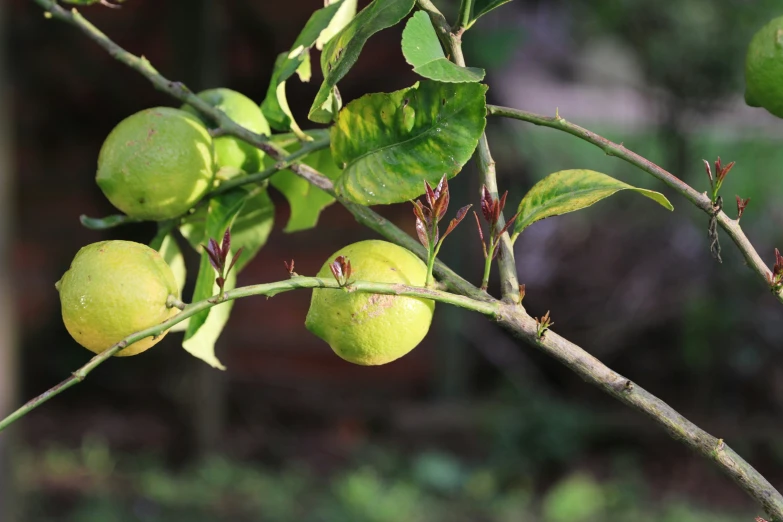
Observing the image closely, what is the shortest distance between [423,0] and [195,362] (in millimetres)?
2323

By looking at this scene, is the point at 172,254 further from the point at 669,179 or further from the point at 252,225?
the point at 669,179

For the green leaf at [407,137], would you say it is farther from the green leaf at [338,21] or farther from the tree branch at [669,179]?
the green leaf at [338,21]

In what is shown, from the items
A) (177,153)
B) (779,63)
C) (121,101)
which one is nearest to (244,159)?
(177,153)

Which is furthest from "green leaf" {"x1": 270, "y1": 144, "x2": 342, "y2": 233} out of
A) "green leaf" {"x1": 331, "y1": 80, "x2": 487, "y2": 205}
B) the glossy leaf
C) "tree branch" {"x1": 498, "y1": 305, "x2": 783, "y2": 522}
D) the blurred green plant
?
the blurred green plant

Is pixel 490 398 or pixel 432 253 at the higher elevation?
pixel 490 398

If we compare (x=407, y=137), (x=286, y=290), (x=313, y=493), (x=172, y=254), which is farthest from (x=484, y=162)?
(x=313, y=493)

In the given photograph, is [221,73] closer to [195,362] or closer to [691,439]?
[195,362]

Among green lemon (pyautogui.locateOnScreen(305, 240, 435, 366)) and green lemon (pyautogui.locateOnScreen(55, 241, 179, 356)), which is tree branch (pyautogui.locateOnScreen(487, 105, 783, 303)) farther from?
green lemon (pyautogui.locateOnScreen(55, 241, 179, 356))

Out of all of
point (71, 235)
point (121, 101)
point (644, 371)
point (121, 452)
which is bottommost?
point (121, 452)

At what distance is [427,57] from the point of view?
1.28ft

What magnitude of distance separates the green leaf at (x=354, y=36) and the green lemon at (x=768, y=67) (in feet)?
0.72

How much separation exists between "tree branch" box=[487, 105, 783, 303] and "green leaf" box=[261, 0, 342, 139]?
14cm

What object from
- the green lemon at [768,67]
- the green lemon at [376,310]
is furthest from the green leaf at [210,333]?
the green lemon at [768,67]

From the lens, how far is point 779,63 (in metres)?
0.46
